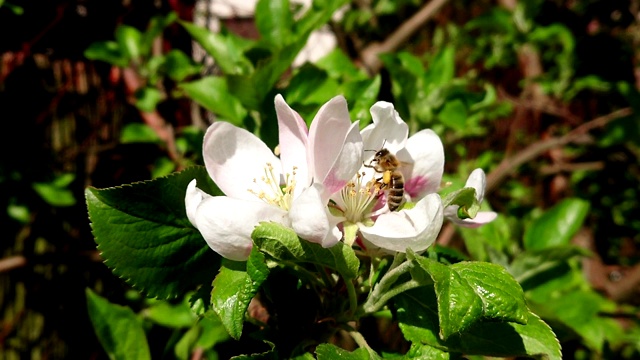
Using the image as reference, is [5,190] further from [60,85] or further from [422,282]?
[422,282]

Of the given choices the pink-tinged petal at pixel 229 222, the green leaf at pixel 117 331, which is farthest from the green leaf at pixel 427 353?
the green leaf at pixel 117 331

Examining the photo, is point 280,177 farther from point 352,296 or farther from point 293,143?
point 352,296

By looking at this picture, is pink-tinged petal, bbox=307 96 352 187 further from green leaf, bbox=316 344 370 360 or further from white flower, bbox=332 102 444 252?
green leaf, bbox=316 344 370 360

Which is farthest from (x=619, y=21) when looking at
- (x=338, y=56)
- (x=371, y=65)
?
(x=338, y=56)

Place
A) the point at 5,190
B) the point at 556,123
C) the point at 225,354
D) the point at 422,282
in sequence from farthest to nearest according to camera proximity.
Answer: the point at 556,123, the point at 5,190, the point at 225,354, the point at 422,282

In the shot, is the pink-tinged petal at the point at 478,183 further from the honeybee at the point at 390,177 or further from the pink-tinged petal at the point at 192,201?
the pink-tinged petal at the point at 192,201

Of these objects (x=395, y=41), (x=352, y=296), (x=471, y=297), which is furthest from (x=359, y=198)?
(x=395, y=41)
